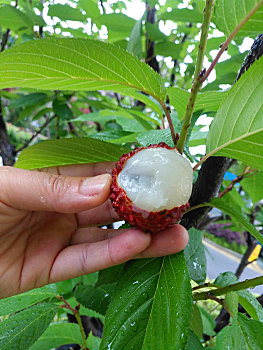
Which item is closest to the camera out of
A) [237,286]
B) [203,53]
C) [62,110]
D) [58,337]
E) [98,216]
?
[203,53]

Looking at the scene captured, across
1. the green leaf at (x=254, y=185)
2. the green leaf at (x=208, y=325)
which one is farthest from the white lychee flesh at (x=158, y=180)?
the green leaf at (x=208, y=325)

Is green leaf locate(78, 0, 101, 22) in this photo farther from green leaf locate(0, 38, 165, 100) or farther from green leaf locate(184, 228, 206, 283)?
green leaf locate(184, 228, 206, 283)

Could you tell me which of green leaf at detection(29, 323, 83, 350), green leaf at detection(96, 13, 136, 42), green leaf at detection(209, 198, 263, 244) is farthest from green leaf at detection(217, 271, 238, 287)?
green leaf at detection(96, 13, 136, 42)

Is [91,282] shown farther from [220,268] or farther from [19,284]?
[220,268]

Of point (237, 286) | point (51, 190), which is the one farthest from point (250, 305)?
point (51, 190)

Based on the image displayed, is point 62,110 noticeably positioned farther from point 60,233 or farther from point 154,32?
point 60,233

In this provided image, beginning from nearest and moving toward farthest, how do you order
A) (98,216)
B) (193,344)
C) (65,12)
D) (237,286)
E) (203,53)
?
(203,53) < (237,286) < (193,344) < (98,216) < (65,12)

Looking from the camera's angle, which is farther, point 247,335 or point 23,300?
point 23,300
